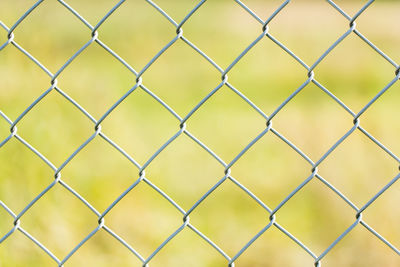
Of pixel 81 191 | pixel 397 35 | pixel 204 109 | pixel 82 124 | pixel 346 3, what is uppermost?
pixel 346 3

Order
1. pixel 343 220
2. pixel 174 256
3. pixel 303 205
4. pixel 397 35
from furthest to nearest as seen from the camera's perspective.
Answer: pixel 397 35 → pixel 303 205 → pixel 343 220 → pixel 174 256

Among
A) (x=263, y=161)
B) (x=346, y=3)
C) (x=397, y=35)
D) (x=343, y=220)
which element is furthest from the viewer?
(x=346, y=3)

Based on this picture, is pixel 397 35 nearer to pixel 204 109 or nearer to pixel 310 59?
pixel 310 59

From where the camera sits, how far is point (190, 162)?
4.68 meters

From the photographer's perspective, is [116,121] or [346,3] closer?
[116,121]

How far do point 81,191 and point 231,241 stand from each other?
0.81 meters

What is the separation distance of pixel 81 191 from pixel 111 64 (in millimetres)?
4582

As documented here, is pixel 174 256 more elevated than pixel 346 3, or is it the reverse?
pixel 346 3

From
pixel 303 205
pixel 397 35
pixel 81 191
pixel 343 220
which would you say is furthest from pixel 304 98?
pixel 397 35

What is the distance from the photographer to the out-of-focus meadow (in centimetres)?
257

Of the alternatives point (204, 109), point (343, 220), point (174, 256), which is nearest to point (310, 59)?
point (204, 109)

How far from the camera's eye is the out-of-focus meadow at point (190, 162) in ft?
8.43

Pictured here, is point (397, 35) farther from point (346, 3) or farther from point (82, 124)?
point (82, 124)

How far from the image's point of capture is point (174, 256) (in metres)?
2.97
